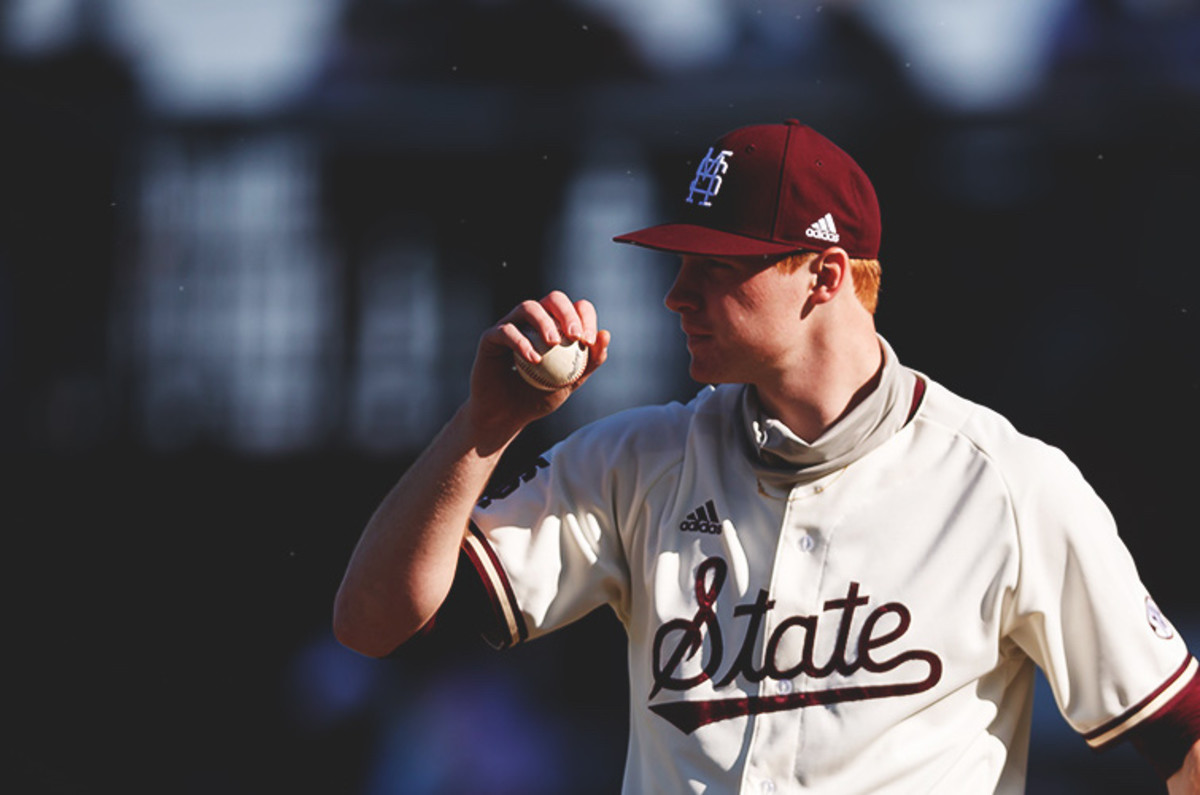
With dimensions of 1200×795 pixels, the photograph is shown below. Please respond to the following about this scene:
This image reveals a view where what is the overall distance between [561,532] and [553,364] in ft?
1.01

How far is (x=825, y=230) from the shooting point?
1872 mm

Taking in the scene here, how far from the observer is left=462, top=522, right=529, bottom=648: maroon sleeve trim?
190 cm

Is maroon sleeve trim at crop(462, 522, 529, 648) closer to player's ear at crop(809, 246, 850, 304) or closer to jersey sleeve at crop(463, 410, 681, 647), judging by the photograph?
jersey sleeve at crop(463, 410, 681, 647)

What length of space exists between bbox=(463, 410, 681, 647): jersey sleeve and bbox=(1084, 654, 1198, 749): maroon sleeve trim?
64 cm

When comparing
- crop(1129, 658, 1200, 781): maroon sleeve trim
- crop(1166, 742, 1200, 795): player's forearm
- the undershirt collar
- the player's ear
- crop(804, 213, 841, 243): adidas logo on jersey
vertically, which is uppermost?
crop(804, 213, 841, 243): adidas logo on jersey

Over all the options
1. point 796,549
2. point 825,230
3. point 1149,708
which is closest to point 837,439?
point 796,549

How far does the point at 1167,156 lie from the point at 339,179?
2.56 metres

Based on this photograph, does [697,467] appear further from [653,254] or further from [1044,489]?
[653,254]

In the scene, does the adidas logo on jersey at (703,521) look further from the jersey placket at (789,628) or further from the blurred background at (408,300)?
the blurred background at (408,300)

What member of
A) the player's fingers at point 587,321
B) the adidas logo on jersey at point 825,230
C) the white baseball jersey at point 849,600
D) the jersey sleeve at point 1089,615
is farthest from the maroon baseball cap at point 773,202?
the jersey sleeve at point 1089,615

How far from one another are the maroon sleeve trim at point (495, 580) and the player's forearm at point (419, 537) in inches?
2.3

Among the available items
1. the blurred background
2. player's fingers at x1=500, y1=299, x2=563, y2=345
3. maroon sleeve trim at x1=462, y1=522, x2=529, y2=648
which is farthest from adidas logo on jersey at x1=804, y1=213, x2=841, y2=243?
the blurred background

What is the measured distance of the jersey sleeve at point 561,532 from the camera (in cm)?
191

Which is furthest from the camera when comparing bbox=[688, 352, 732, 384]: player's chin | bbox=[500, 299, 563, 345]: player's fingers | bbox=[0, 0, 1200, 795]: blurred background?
bbox=[0, 0, 1200, 795]: blurred background
